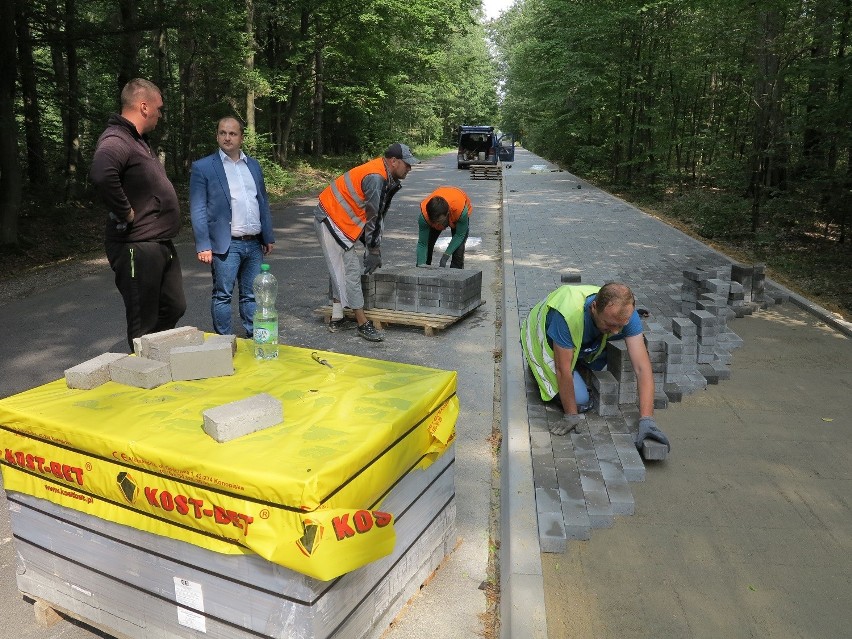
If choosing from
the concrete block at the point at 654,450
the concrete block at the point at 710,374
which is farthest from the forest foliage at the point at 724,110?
the concrete block at the point at 654,450

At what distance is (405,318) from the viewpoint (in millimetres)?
7207

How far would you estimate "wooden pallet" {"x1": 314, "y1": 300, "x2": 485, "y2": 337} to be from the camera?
7.09 meters

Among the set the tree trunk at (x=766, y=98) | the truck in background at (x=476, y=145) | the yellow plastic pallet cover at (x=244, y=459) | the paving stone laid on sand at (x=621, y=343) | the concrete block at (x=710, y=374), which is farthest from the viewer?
the truck in background at (x=476, y=145)

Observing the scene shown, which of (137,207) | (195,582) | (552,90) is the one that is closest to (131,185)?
(137,207)

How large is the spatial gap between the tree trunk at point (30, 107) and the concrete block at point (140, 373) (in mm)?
10588

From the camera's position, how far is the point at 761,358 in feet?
21.4

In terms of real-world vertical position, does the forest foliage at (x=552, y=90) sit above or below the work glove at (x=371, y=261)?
above

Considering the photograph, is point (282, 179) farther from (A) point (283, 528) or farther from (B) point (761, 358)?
(A) point (283, 528)

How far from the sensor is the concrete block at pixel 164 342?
10.5 feet

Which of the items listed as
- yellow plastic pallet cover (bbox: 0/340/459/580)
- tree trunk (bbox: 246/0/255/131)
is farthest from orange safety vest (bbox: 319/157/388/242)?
tree trunk (bbox: 246/0/255/131)

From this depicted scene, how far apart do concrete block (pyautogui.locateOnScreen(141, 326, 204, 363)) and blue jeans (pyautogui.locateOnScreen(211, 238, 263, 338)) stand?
230 centimetres

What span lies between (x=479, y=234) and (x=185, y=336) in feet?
39.7

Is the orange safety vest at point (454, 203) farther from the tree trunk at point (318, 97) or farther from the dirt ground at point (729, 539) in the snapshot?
the tree trunk at point (318, 97)

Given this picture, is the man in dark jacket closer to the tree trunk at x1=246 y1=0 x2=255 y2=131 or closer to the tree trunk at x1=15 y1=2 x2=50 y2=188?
the tree trunk at x1=15 y1=2 x2=50 y2=188
